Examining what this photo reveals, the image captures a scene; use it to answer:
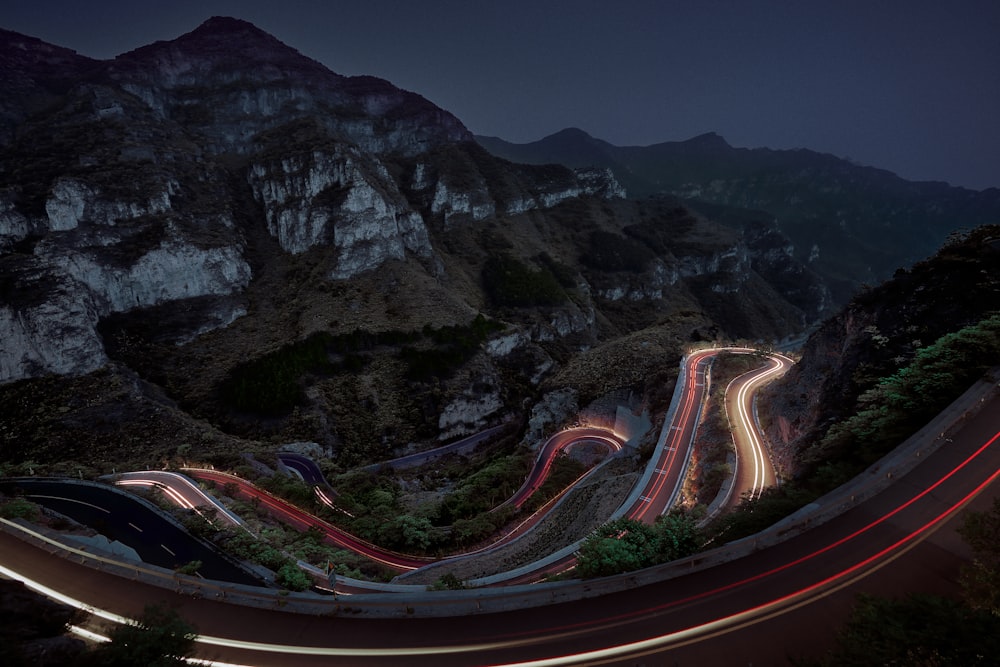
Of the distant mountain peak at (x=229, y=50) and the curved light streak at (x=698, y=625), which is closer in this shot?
the curved light streak at (x=698, y=625)

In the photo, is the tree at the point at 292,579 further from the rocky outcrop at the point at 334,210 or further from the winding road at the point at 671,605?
the rocky outcrop at the point at 334,210

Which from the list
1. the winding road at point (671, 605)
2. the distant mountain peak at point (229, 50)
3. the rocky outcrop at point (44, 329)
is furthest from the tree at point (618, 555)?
the distant mountain peak at point (229, 50)

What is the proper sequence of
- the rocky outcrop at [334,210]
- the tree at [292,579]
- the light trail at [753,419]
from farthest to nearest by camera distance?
the rocky outcrop at [334,210] < the light trail at [753,419] < the tree at [292,579]

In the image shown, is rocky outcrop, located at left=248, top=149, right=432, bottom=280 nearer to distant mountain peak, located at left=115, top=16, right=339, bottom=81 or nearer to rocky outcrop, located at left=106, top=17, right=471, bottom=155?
rocky outcrop, located at left=106, top=17, right=471, bottom=155

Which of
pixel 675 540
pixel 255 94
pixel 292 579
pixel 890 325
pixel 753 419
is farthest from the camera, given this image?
pixel 255 94

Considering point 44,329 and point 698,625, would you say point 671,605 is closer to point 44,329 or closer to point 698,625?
point 698,625

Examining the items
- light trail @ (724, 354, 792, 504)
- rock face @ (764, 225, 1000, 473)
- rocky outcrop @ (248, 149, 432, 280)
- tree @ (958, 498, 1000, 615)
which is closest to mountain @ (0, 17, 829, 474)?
rocky outcrop @ (248, 149, 432, 280)

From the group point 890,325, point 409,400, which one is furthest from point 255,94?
point 890,325
